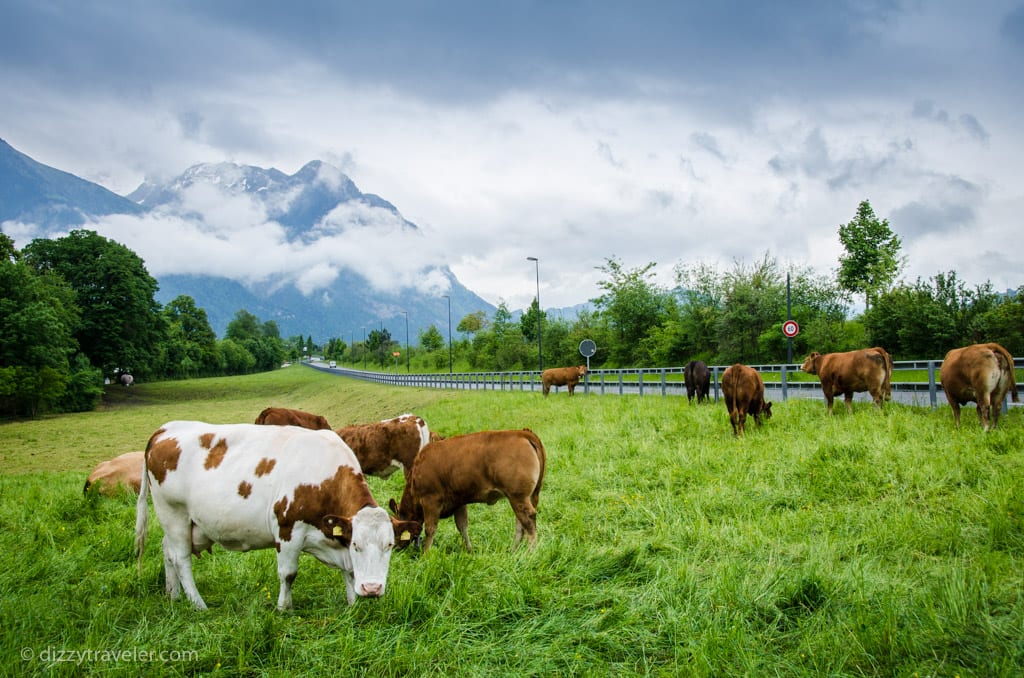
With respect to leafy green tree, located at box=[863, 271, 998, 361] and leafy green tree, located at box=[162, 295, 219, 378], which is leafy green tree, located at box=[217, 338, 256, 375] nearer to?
leafy green tree, located at box=[162, 295, 219, 378]

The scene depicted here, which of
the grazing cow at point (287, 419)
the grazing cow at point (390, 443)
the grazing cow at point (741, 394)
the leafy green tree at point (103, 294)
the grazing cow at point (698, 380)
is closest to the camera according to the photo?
the grazing cow at point (390, 443)

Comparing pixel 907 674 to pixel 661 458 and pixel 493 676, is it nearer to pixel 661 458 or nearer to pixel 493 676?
pixel 493 676

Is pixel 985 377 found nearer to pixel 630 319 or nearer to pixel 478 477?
pixel 478 477

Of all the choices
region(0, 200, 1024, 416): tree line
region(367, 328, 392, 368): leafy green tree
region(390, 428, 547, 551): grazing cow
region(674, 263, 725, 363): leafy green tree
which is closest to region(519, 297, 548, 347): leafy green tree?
region(0, 200, 1024, 416): tree line

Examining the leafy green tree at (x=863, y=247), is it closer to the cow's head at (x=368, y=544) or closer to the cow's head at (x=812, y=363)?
the cow's head at (x=812, y=363)

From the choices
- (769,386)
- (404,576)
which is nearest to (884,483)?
(404,576)

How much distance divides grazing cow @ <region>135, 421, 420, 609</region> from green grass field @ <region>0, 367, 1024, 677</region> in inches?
12.9

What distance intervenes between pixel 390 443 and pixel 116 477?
4.81 metres

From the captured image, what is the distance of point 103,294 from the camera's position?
4884 cm

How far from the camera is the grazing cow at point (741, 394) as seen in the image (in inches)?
474

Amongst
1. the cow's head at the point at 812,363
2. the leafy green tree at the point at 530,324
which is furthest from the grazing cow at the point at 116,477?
the leafy green tree at the point at 530,324

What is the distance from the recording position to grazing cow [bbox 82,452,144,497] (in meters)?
9.90

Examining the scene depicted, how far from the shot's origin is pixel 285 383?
248ft

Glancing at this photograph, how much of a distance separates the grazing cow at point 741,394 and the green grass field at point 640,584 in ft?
7.04
